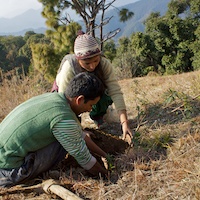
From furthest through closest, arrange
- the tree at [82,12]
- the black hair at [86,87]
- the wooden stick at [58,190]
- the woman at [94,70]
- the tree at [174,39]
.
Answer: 1. the tree at [174,39]
2. the tree at [82,12]
3. the woman at [94,70]
4. the black hair at [86,87]
5. the wooden stick at [58,190]

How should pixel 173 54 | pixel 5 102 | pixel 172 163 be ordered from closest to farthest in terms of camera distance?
pixel 172 163 < pixel 5 102 < pixel 173 54

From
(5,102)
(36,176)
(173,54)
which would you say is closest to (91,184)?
(36,176)

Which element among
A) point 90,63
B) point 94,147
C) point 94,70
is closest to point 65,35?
point 94,70

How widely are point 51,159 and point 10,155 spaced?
0.83ft

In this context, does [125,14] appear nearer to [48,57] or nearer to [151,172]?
[48,57]

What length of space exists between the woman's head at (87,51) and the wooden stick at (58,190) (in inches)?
35.8

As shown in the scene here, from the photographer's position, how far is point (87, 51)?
6.28 ft

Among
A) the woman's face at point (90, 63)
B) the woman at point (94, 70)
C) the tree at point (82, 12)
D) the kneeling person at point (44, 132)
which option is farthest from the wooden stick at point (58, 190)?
the tree at point (82, 12)

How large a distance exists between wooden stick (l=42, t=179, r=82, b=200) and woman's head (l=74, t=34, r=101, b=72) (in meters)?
0.91

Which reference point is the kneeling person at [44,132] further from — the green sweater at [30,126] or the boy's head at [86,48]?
the boy's head at [86,48]

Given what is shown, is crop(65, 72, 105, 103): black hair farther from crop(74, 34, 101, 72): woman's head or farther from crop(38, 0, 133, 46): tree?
crop(38, 0, 133, 46): tree

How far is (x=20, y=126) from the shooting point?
56.7 inches

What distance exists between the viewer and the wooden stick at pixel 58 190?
1.34 m

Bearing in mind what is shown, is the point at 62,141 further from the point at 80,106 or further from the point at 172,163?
the point at 172,163
